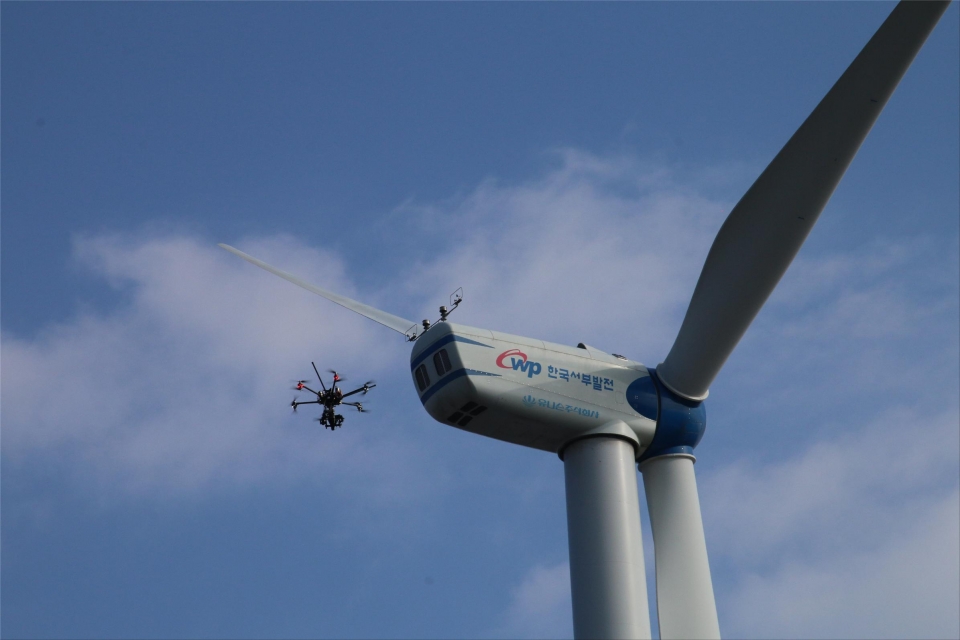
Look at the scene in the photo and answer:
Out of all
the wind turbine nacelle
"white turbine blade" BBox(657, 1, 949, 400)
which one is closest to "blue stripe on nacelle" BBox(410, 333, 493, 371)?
the wind turbine nacelle

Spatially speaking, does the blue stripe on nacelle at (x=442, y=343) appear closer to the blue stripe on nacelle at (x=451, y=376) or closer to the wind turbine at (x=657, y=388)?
the wind turbine at (x=657, y=388)

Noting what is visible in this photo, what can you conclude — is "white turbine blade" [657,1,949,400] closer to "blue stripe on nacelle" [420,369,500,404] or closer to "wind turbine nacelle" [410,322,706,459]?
"wind turbine nacelle" [410,322,706,459]

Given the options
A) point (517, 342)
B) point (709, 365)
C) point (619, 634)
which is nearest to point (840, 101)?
point (709, 365)

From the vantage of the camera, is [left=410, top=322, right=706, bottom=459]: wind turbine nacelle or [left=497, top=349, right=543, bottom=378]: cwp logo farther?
[left=497, top=349, right=543, bottom=378]: cwp logo

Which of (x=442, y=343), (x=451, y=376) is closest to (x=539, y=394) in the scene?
(x=451, y=376)

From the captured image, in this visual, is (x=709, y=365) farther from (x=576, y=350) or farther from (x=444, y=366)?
(x=444, y=366)

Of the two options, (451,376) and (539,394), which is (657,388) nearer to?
(539,394)

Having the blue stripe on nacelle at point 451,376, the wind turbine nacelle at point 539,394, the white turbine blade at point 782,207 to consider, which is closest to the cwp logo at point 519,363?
the wind turbine nacelle at point 539,394
